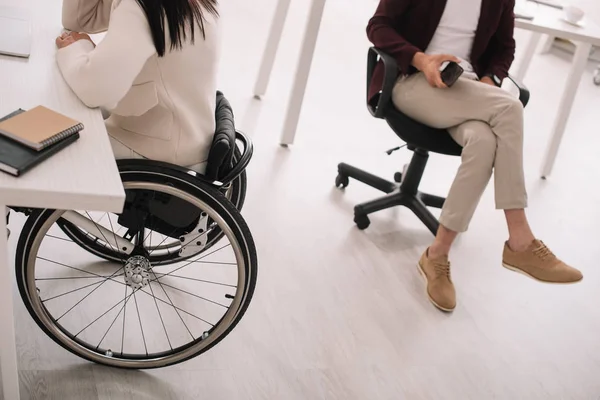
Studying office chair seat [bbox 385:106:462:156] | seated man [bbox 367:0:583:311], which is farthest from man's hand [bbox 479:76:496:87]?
office chair seat [bbox 385:106:462:156]

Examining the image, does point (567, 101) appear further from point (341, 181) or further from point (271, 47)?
point (271, 47)

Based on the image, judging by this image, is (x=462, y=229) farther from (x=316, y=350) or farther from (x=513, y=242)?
(x=316, y=350)

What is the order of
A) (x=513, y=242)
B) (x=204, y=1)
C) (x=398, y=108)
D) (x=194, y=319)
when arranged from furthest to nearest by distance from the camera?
1. (x=398, y=108)
2. (x=513, y=242)
3. (x=194, y=319)
4. (x=204, y=1)

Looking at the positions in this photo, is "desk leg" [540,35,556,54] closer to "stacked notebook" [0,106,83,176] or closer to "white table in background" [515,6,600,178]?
"white table in background" [515,6,600,178]

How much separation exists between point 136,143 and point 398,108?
1109 millimetres

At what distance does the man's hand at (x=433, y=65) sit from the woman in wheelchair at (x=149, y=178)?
0.78 meters

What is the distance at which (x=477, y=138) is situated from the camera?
244 centimetres

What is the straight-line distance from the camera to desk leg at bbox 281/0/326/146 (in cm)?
300

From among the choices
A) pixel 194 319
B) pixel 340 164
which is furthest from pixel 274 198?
pixel 194 319

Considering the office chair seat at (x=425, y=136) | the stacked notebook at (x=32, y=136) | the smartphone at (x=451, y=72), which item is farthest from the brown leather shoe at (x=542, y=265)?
the stacked notebook at (x=32, y=136)

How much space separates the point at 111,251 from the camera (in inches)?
86.5

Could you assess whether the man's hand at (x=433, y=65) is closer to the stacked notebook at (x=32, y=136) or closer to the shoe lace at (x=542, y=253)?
the shoe lace at (x=542, y=253)

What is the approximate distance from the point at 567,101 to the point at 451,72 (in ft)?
3.86

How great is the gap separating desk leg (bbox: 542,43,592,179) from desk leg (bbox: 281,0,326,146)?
1110mm
